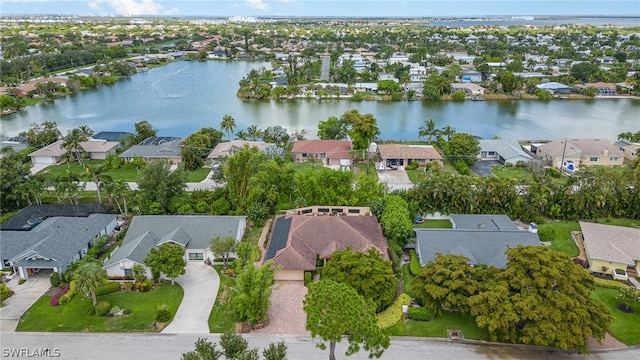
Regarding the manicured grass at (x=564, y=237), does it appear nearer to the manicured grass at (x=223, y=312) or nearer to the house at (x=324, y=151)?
the house at (x=324, y=151)

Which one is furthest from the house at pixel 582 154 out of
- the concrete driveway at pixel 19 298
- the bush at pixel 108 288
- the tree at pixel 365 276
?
the concrete driveway at pixel 19 298

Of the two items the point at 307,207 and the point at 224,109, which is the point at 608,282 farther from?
the point at 224,109

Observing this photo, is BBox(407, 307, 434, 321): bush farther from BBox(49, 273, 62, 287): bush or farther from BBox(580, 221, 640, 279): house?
BBox(49, 273, 62, 287): bush

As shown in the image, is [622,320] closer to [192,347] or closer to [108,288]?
[192,347]

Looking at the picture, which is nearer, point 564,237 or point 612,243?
point 612,243

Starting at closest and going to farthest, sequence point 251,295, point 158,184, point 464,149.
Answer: point 251,295, point 158,184, point 464,149

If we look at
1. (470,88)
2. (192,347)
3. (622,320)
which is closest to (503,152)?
(622,320)
